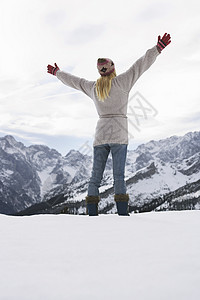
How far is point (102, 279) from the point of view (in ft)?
5.39

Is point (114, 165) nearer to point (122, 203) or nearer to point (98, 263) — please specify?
point (122, 203)

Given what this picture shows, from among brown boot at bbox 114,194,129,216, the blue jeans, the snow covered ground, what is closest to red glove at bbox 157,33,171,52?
the blue jeans

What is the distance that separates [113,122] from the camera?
468 cm

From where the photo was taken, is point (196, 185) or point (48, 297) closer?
point (48, 297)

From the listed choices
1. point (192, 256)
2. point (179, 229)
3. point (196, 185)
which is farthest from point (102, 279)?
point (196, 185)

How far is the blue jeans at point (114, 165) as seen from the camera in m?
4.55

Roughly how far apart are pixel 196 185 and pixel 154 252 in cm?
18373

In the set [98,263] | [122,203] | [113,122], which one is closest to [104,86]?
[113,122]

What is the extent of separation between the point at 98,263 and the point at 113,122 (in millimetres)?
3021

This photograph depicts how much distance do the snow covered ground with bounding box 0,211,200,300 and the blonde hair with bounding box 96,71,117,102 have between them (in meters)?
2.38

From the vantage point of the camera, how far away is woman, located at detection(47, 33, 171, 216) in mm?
4531

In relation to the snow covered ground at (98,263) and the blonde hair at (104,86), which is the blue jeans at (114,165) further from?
the snow covered ground at (98,263)

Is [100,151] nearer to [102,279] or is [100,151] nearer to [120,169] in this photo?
[120,169]

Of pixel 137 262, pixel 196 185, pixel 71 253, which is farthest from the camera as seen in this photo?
pixel 196 185
